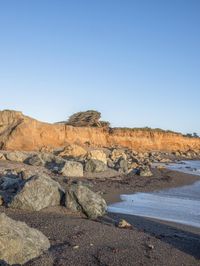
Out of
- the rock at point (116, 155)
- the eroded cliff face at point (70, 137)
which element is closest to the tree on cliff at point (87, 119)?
the eroded cliff face at point (70, 137)

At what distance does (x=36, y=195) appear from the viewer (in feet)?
36.3

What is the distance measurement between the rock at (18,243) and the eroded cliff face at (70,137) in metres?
25.3

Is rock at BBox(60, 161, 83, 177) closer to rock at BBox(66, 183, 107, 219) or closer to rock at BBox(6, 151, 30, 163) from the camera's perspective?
rock at BBox(6, 151, 30, 163)

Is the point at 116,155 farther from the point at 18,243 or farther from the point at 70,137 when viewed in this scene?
the point at 18,243

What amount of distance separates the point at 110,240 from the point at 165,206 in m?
6.54

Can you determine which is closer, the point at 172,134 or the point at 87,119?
the point at 87,119

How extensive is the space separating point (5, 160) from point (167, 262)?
1817cm

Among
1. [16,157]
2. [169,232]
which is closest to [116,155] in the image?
[16,157]

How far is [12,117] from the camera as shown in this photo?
3591 cm

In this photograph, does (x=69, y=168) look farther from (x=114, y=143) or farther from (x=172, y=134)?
(x=172, y=134)

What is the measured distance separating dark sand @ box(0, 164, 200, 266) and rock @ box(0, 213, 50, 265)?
16cm

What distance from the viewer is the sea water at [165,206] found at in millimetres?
12488

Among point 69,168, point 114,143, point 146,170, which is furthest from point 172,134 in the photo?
point 69,168

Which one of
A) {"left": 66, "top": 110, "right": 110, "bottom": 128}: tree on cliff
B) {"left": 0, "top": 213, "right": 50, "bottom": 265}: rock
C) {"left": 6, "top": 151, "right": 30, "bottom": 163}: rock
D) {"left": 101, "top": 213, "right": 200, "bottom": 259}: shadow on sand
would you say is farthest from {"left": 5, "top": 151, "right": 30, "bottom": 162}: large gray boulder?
{"left": 66, "top": 110, "right": 110, "bottom": 128}: tree on cliff
